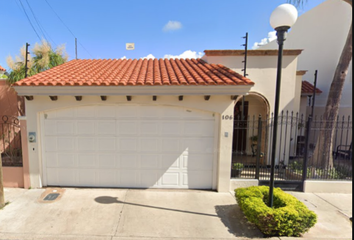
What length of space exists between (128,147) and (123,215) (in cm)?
188

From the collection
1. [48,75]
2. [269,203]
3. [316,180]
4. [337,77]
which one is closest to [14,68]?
[48,75]

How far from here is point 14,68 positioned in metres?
8.49

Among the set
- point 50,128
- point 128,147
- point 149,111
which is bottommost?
point 128,147

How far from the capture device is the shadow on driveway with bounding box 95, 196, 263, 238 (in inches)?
146

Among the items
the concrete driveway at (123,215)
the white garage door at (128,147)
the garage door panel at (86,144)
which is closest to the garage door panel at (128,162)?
the white garage door at (128,147)

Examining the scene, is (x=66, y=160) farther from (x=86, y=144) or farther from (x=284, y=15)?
(x=284, y=15)

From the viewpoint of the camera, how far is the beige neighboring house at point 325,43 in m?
9.67

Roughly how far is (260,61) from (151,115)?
5.18m

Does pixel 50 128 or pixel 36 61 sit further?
pixel 36 61

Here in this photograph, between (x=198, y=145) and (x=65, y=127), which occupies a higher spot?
(x=65, y=127)

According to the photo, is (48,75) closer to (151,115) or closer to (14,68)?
(151,115)

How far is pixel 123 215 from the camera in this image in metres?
4.19

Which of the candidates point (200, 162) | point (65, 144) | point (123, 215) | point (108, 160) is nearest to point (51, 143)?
point (65, 144)

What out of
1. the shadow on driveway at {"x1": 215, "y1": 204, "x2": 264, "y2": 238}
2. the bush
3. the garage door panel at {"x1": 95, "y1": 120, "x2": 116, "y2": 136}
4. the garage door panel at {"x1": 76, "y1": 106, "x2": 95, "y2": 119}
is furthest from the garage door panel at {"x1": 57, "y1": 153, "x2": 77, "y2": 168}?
the bush
